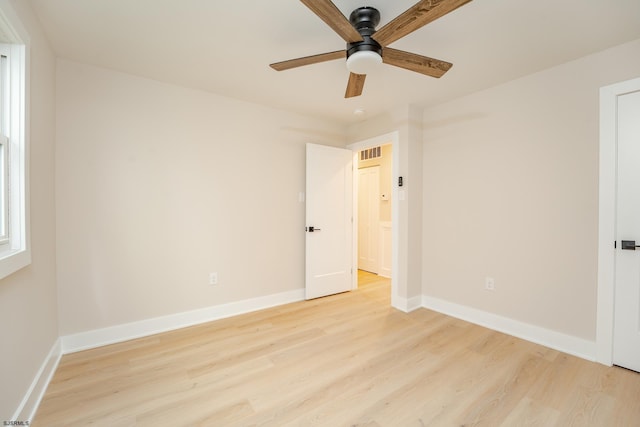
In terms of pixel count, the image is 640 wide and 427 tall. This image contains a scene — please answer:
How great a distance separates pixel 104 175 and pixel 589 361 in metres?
4.35

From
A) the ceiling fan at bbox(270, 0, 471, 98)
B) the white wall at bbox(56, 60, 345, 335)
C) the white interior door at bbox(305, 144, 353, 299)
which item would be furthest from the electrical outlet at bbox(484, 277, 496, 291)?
the white wall at bbox(56, 60, 345, 335)

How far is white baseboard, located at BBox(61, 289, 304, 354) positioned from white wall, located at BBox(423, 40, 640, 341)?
205 cm

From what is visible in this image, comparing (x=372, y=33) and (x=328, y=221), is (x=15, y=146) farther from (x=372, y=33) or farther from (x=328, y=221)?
(x=328, y=221)

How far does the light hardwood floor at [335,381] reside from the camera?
1583mm

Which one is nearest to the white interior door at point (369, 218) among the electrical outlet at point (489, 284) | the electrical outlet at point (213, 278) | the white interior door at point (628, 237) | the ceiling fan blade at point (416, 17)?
the electrical outlet at point (489, 284)

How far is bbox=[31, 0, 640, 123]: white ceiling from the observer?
1676mm

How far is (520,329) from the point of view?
2.56 meters

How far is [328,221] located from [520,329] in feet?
7.78

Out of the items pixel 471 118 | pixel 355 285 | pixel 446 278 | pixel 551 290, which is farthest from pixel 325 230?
pixel 551 290

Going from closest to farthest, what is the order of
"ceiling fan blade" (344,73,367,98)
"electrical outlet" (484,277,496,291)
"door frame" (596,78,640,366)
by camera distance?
"ceiling fan blade" (344,73,367,98)
"door frame" (596,78,640,366)
"electrical outlet" (484,277,496,291)

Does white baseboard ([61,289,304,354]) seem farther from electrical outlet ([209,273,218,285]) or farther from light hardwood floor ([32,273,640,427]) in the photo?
electrical outlet ([209,273,218,285])

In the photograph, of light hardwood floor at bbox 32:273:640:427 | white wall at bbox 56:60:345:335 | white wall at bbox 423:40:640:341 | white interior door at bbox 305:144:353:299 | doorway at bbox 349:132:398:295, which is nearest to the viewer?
light hardwood floor at bbox 32:273:640:427

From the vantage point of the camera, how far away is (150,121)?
103 inches

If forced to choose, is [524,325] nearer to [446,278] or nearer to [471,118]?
[446,278]
